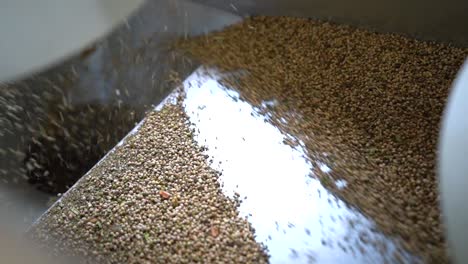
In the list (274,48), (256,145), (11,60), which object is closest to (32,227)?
(11,60)

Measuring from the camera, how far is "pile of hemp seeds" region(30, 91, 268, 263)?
3.60 feet

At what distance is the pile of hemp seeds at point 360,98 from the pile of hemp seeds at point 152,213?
0.88ft

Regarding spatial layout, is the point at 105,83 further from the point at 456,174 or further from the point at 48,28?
the point at 456,174

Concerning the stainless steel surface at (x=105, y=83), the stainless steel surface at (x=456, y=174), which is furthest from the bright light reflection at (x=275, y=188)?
the stainless steel surface at (x=456, y=174)

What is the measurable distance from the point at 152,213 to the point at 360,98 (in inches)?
26.4

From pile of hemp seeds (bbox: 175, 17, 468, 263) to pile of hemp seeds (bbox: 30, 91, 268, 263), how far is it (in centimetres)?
27

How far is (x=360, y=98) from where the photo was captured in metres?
1.35

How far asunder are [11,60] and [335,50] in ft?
3.25

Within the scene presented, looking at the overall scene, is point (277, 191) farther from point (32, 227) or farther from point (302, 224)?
point (32, 227)

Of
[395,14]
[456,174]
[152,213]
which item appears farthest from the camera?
[395,14]

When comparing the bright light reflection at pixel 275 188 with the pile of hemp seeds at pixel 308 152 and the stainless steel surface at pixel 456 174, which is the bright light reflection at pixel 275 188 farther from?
the stainless steel surface at pixel 456 174

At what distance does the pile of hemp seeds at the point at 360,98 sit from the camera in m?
1.10

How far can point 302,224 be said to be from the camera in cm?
113

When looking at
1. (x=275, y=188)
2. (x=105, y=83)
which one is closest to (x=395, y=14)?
(x=275, y=188)
